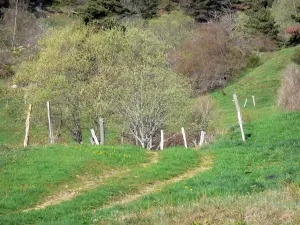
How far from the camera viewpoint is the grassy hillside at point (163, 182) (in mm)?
8719

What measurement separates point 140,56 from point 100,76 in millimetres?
4122

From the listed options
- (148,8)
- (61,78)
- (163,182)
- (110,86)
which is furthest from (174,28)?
(163,182)

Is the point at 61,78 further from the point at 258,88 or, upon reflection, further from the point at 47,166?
the point at 258,88

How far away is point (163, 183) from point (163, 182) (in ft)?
0.46

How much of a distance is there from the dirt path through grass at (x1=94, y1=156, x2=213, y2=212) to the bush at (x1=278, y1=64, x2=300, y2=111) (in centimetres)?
1329

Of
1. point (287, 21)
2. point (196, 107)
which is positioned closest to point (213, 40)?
point (287, 21)

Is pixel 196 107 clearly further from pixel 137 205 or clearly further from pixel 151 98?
pixel 137 205

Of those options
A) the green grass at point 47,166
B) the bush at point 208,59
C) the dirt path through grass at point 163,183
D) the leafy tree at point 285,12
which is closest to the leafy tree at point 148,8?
the leafy tree at point 285,12

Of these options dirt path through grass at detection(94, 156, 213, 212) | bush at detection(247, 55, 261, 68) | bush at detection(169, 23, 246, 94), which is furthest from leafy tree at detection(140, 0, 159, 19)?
dirt path through grass at detection(94, 156, 213, 212)

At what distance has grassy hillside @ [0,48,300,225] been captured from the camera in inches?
343

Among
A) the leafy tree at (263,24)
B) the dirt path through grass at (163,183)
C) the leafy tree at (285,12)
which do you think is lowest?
the dirt path through grass at (163,183)

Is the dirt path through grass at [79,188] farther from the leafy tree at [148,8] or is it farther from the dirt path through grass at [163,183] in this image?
the leafy tree at [148,8]

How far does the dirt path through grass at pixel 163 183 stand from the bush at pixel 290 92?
1329 cm

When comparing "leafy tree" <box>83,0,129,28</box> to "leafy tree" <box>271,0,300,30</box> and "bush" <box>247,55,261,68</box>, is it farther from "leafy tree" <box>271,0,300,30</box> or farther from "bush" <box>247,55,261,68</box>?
"leafy tree" <box>271,0,300,30</box>
